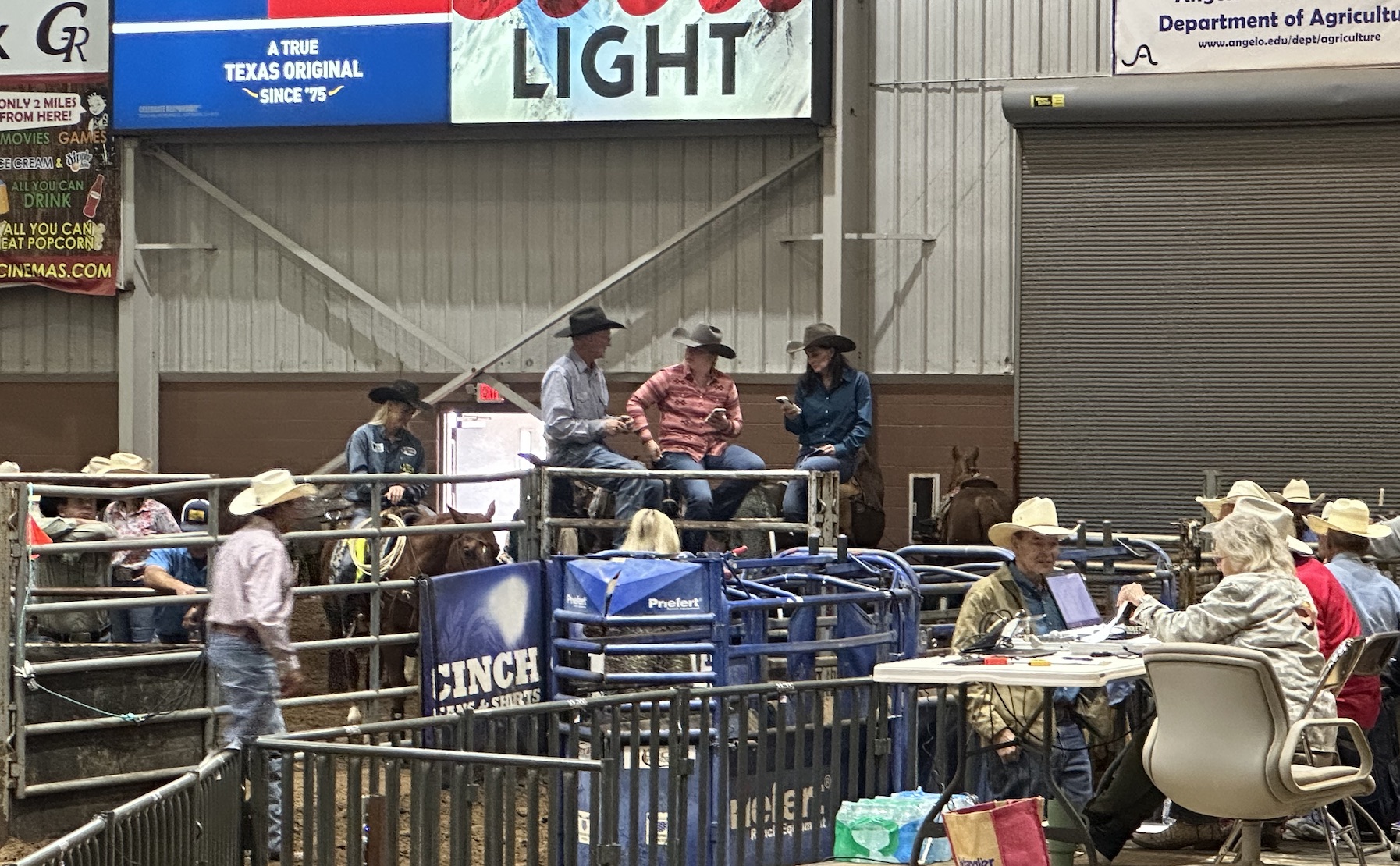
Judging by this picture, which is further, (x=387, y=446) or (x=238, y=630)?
(x=387, y=446)

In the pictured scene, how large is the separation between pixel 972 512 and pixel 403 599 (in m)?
5.28

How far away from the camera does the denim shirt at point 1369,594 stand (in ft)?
27.5

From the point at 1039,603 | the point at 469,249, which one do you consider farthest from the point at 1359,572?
the point at 469,249

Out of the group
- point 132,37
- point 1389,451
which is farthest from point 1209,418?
point 132,37

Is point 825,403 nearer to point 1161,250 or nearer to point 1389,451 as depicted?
point 1161,250

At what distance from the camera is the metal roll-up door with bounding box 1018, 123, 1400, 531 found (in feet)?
50.9

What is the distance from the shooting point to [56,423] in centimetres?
1838

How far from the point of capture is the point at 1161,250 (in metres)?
15.9

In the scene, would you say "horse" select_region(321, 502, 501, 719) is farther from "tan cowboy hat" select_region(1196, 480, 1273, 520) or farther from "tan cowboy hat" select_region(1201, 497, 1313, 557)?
"tan cowboy hat" select_region(1201, 497, 1313, 557)

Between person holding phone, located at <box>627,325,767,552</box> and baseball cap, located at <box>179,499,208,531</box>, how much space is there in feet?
9.14

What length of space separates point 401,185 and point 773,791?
10995 millimetres

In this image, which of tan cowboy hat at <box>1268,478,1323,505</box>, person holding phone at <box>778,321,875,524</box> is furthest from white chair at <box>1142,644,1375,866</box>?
person holding phone at <box>778,321,875,524</box>

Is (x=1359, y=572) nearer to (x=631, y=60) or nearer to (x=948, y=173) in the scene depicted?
(x=948, y=173)

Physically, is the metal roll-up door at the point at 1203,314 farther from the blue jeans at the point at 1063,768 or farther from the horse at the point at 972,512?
the blue jeans at the point at 1063,768
